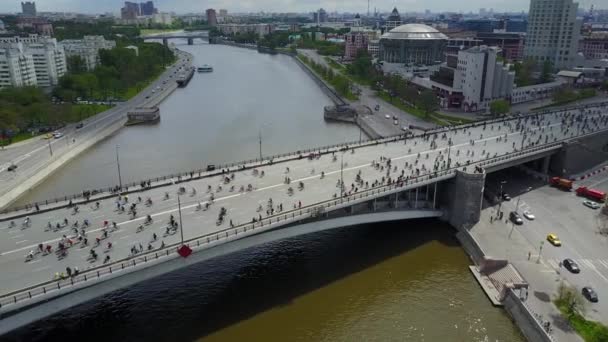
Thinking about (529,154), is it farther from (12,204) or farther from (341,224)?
(12,204)

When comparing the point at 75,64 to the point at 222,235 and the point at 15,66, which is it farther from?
the point at 222,235

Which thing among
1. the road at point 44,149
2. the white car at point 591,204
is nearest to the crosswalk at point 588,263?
the white car at point 591,204

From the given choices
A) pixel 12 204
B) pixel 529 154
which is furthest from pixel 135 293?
pixel 529 154

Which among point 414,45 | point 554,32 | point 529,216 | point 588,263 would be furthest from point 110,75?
point 554,32

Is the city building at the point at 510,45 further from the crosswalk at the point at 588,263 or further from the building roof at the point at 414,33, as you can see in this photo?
the crosswalk at the point at 588,263

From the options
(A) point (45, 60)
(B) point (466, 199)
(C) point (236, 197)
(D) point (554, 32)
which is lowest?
(B) point (466, 199)

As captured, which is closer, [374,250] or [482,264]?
[482,264]
